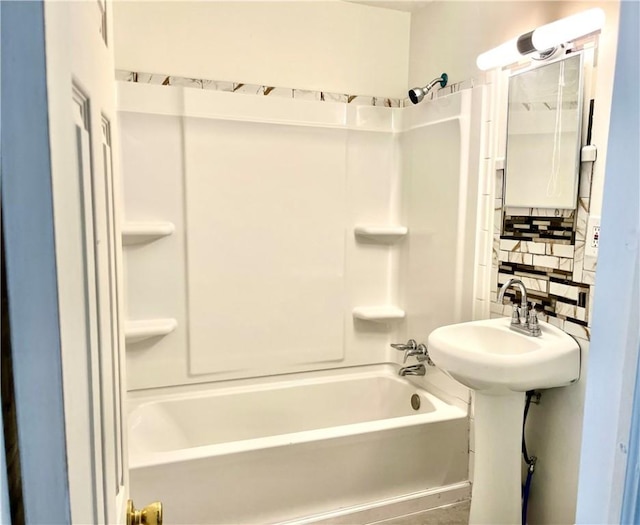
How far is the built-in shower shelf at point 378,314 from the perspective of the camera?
9.04 feet

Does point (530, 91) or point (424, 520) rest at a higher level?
point (530, 91)

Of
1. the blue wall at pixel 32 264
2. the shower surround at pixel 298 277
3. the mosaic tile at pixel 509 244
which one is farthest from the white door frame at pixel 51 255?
the mosaic tile at pixel 509 244

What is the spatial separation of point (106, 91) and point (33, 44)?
40 centimetres

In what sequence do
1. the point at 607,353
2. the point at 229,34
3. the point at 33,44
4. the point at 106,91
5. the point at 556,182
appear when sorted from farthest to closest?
1. the point at 229,34
2. the point at 556,182
3. the point at 106,91
4. the point at 607,353
5. the point at 33,44

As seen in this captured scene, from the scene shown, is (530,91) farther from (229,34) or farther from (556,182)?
(229,34)

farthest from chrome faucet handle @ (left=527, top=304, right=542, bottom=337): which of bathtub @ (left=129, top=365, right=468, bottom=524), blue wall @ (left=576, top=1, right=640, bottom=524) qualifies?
blue wall @ (left=576, top=1, right=640, bottom=524)

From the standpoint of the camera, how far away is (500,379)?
1621 mm

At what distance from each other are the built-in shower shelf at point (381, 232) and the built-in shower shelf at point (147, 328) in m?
1.12

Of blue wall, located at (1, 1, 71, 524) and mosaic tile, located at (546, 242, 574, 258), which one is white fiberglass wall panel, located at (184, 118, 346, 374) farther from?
blue wall, located at (1, 1, 71, 524)

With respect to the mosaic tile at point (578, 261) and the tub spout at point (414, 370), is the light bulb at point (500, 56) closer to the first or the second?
the mosaic tile at point (578, 261)

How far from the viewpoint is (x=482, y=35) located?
7.22 feet

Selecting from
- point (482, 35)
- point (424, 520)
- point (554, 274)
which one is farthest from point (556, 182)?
point (424, 520)

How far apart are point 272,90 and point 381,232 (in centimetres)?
96

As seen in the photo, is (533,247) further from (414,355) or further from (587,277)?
(414,355)
